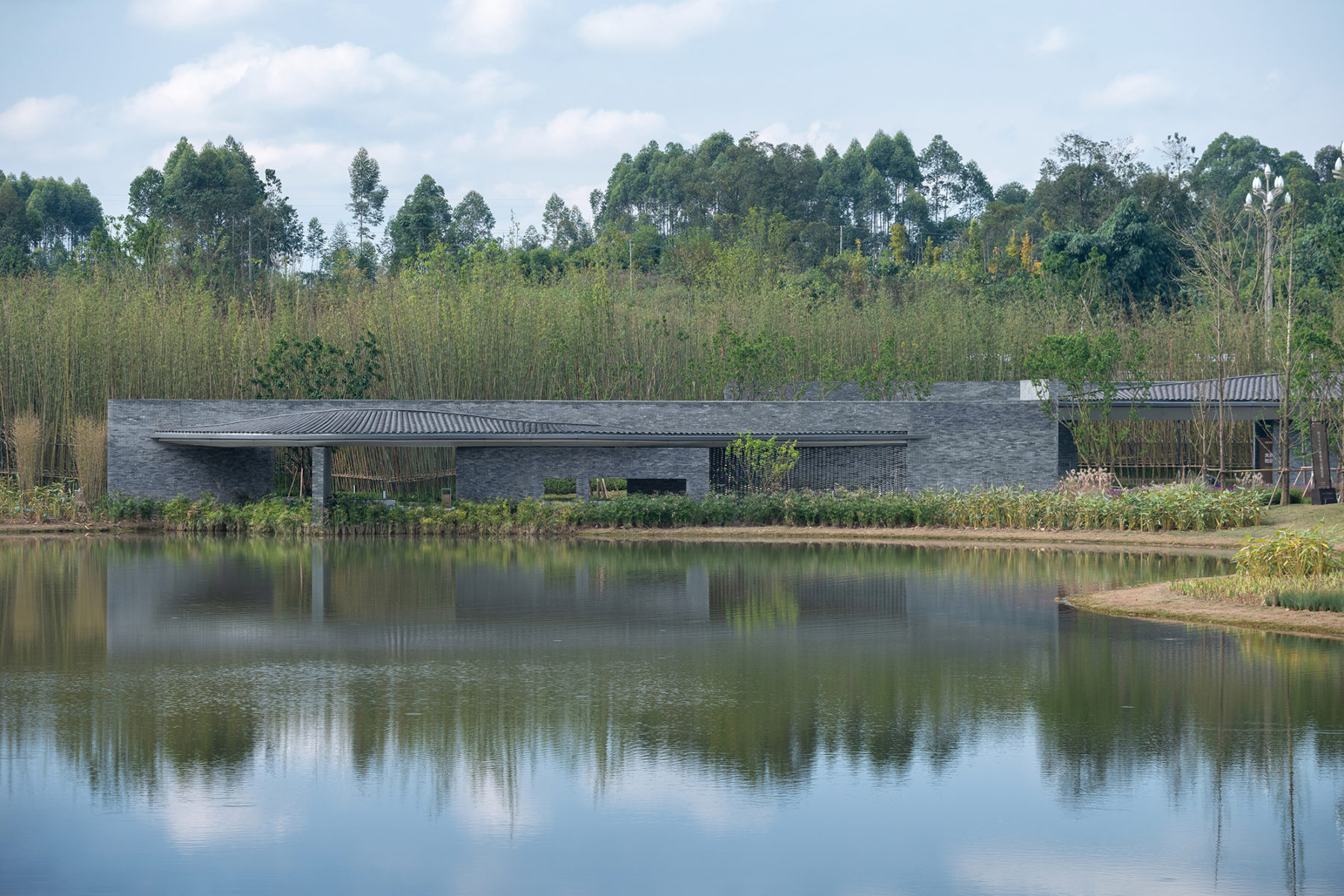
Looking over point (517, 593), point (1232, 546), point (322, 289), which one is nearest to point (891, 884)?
point (517, 593)

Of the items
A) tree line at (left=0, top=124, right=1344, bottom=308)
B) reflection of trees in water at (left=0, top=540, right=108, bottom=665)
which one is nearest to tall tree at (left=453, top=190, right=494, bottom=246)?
tree line at (left=0, top=124, right=1344, bottom=308)

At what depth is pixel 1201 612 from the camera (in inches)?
471

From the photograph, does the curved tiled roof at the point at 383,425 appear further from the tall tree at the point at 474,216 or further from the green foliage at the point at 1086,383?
the tall tree at the point at 474,216

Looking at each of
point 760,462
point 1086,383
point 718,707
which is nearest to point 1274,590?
point 718,707

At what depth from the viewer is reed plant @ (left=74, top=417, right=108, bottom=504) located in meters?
23.7

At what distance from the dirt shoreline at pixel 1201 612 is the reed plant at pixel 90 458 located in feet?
59.7

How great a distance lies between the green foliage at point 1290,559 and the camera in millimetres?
13117

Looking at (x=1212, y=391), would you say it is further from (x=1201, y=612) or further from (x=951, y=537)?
(x=1201, y=612)

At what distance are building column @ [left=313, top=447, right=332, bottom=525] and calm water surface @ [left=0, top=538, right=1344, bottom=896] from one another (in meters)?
9.00

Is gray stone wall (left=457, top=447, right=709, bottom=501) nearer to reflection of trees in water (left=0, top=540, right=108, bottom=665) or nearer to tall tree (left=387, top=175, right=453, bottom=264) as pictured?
reflection of trees in water (left=0, top=540, right=108, bottom=665)

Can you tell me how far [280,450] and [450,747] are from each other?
68.9 feet

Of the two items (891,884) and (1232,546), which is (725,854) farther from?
(1232,546)

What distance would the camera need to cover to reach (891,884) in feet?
17.2

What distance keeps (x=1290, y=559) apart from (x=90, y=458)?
2023 centimetres
